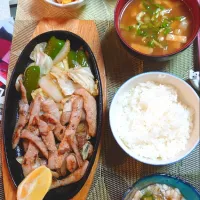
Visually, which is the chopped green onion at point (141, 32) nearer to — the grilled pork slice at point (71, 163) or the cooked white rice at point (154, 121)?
the cooked white rice at point (154, 121)

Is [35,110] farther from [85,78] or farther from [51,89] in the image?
[85,78]

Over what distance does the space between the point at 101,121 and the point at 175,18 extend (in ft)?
1.67

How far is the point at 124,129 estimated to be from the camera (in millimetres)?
1437

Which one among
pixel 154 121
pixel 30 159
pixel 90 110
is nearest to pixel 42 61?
pixel 90 110

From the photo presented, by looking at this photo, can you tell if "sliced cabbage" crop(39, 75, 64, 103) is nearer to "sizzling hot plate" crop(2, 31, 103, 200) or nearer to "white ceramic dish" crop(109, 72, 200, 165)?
"sizzling hot plate" crop(2, 31, 103, 200)

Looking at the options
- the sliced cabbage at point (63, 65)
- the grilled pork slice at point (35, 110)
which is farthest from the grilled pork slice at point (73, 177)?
the sliced cabbage at point (63, 65)

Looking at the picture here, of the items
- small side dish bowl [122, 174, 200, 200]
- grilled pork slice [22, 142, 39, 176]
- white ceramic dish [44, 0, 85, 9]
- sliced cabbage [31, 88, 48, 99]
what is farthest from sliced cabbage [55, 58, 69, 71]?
small side dish bowl [122, 174, 200, 200]

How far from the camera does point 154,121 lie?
1394 millimetres

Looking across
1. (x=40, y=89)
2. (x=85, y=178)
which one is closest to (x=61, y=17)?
(x=40, y=89)

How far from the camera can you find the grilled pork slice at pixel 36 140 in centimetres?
142

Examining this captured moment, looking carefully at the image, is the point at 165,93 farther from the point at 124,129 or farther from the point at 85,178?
the point at 85,178

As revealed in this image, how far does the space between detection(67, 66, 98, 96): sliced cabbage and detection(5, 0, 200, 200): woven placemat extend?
0.35 feet

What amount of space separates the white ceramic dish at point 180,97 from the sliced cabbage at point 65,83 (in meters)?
0.20

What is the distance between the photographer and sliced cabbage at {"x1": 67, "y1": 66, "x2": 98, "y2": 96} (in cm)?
147
